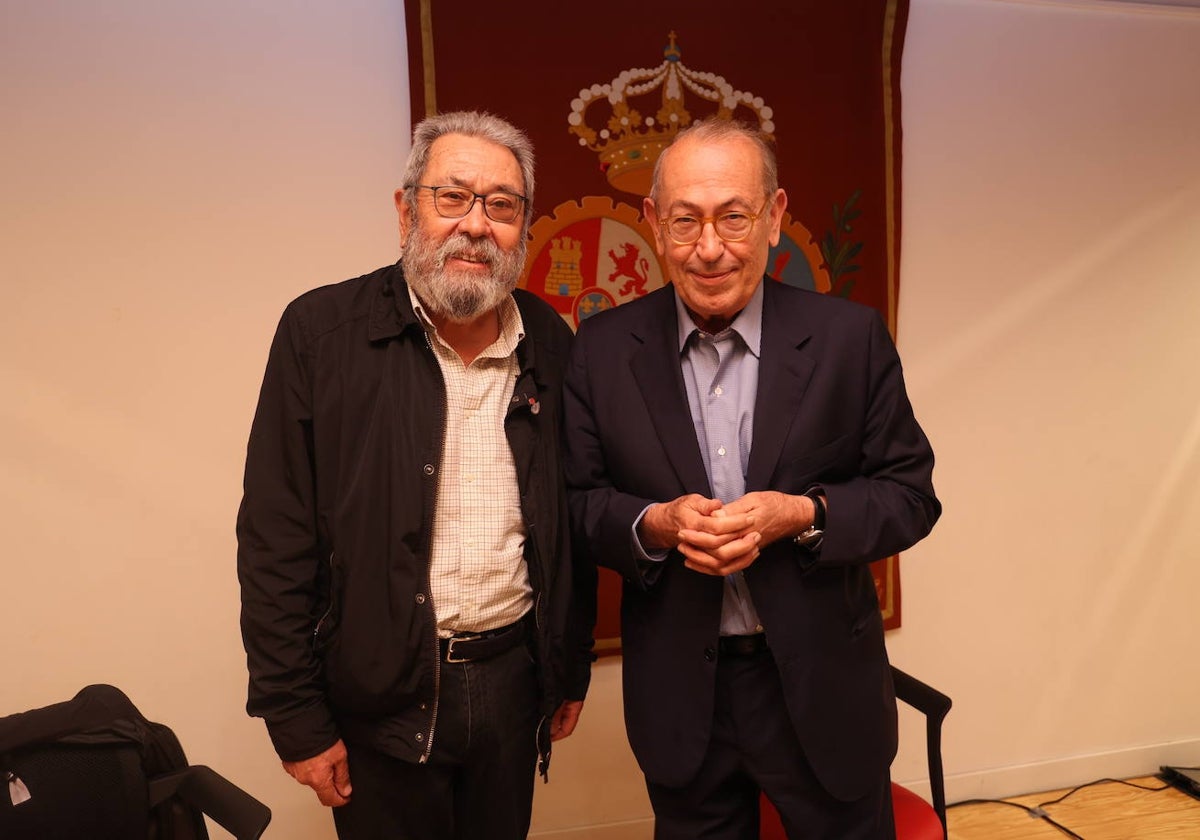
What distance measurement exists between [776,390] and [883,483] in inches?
10.2

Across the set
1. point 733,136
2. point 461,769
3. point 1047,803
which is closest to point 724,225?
point 733,136

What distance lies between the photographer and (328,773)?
4.95 feet

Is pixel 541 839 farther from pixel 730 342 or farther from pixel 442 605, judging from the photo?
pixel 730 342

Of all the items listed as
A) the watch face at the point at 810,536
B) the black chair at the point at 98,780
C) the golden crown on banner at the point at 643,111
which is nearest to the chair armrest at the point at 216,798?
the black chair at the point at 98,780

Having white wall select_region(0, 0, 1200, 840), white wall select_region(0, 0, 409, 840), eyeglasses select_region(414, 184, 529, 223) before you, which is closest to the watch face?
eyeglasses select_region(414, 184, 529, 223)

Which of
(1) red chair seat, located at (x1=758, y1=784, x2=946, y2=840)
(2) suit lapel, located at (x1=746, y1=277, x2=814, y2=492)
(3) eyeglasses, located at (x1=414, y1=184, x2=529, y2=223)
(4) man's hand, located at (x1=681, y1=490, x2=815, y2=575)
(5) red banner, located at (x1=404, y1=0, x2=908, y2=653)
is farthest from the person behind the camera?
(5) red banner, located at (x1=404, y1=0, x2=908, y2=653)

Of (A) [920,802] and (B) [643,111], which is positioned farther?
(B) [643,111]

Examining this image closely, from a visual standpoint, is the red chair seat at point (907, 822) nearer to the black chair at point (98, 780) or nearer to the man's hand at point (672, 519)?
the man's hand at point (672, 519)

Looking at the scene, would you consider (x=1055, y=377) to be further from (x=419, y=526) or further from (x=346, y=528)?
(x=346, y=528)

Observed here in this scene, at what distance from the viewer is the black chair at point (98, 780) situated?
4.70 ft

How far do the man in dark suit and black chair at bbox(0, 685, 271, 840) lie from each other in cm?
78

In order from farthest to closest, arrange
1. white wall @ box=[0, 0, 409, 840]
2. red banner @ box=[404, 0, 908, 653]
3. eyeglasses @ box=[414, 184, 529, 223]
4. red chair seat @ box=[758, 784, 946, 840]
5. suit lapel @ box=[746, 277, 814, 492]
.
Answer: red banner @ box=[404, 0, 908, 653]
white wall @ box=[0, 0, 409, 840]
red chair seat @ box=[758, 784, 946, 840]
eyeglasses @ box=[414, 184, 529, 223]
suit lapel @ box=[746, 277, 814, 492]

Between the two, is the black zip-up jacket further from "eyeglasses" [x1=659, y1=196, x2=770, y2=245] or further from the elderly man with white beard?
"eyeglasses" [x1=659, y1=196, x2=770, y2=245]

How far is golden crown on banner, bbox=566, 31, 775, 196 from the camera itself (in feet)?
7.66
